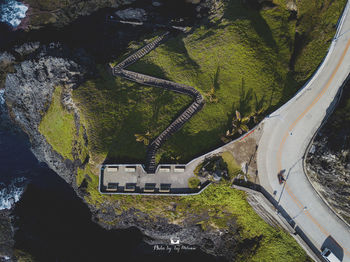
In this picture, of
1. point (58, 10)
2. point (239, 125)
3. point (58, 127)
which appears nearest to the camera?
point (239, 125)

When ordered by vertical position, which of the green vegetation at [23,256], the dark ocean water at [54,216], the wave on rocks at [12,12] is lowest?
the green vegetation at [23,256]

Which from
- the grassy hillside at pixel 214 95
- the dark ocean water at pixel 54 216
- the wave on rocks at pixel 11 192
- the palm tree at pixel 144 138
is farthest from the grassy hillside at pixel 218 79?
the wave on rocks at pixel 11 192

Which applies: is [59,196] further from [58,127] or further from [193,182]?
[193,182]

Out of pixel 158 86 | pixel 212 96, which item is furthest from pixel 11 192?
pixel 212 96

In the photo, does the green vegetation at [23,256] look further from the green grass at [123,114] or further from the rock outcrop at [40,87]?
the green grass at [123,114]

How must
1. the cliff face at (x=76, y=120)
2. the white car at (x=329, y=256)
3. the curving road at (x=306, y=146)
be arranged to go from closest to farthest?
the white car at (x=329, y=256) < the curving road at (x=306, y=146) < the cliff face at (x=76, y=120)

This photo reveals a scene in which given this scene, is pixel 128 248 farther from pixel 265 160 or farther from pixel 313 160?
pixel 313 160
